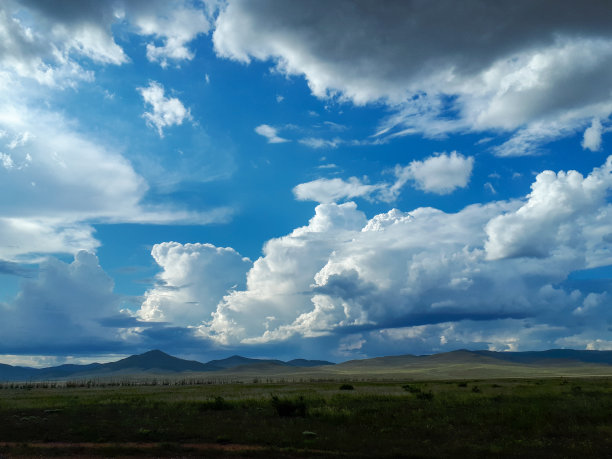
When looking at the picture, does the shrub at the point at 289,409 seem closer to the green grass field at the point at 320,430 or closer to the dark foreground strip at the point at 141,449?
the green grass field at the point at 320,430

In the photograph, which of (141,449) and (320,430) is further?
(320,430)

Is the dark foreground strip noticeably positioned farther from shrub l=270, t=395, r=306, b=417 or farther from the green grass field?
shrub l=270, t=395, r=306, b=417

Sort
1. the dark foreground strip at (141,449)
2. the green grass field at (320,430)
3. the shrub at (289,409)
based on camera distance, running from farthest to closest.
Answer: the shrub at (289,409) < the green grass field at (320,430) < the dark foreground strip at (141,449)

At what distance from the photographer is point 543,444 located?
24.7m

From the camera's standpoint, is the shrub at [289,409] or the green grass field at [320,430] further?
the shrub at [289,409]

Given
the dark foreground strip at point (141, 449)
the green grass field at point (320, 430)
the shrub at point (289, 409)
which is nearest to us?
the dark foreground strip at point (141, 449)

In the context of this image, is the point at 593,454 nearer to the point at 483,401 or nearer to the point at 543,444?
the point at 543,444

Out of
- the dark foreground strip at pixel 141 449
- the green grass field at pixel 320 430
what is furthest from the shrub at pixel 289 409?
the dark foreground strip at pixel 141 449

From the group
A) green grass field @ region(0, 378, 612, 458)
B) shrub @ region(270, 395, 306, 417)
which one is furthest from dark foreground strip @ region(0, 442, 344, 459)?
shrub @ region(270, 395, 306, 417)

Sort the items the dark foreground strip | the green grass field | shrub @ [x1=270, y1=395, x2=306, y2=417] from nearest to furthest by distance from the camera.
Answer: the dark foreground strip, the green grass field, shrub @ [x1=270, y1=395, x2=306, y2=417]

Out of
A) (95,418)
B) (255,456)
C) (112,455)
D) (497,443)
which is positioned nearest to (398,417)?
(497,443)

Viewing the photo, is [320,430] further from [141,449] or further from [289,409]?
[141,449]

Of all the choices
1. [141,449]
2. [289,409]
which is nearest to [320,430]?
[289,409]

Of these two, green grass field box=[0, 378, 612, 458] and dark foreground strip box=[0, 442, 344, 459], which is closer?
dark foreground strip box=[0, 442, 344, 459]
